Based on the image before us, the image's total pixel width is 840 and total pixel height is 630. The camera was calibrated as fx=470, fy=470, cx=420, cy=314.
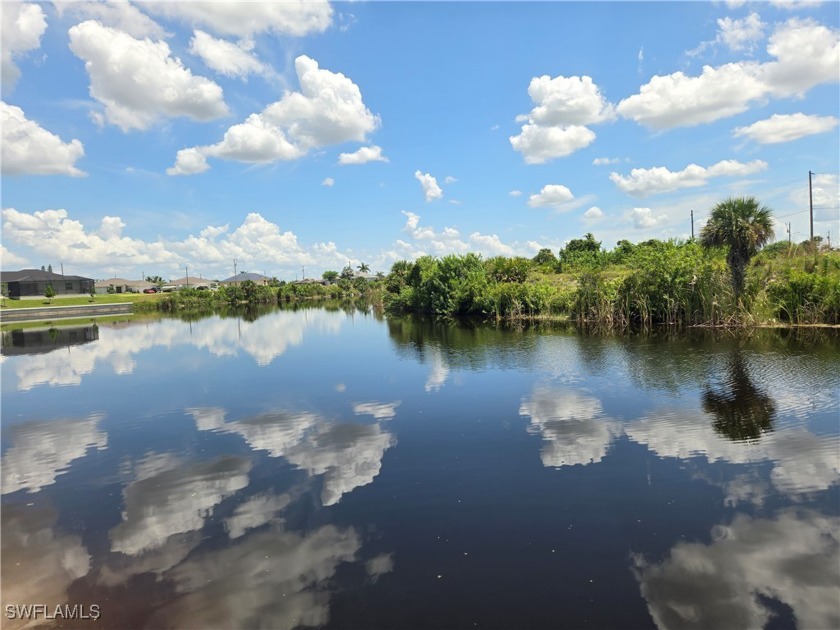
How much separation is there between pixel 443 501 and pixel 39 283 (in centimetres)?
11379

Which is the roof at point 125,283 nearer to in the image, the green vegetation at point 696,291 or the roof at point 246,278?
the roof at point 246,278

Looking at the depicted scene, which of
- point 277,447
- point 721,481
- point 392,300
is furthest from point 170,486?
point 392,300

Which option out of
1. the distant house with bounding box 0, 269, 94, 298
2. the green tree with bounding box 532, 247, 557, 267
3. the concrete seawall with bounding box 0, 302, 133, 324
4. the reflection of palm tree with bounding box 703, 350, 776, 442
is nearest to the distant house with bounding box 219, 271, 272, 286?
the distant house with bounding box 0, 269, 94, 298

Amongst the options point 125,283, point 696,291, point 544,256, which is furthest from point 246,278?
point 696,291

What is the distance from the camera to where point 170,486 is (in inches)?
402

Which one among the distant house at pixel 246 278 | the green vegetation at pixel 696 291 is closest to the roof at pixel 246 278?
the distant house at pixel 246 278

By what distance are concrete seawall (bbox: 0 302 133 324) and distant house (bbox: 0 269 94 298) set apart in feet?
73.6

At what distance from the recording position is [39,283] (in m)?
93.2

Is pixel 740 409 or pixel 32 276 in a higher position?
pixel 32 276

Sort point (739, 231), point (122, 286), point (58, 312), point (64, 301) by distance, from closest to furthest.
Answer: point (739, 231), point (58, 312), point (64, 301), point (122, 286)

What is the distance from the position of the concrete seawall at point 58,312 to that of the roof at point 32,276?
80.0 feet

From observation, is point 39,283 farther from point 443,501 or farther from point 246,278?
point 443,501

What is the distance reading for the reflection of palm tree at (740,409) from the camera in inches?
465

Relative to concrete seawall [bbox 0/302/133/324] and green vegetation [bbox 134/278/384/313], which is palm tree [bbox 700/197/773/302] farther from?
concrete seawall [bbox 0/302/133/324]
